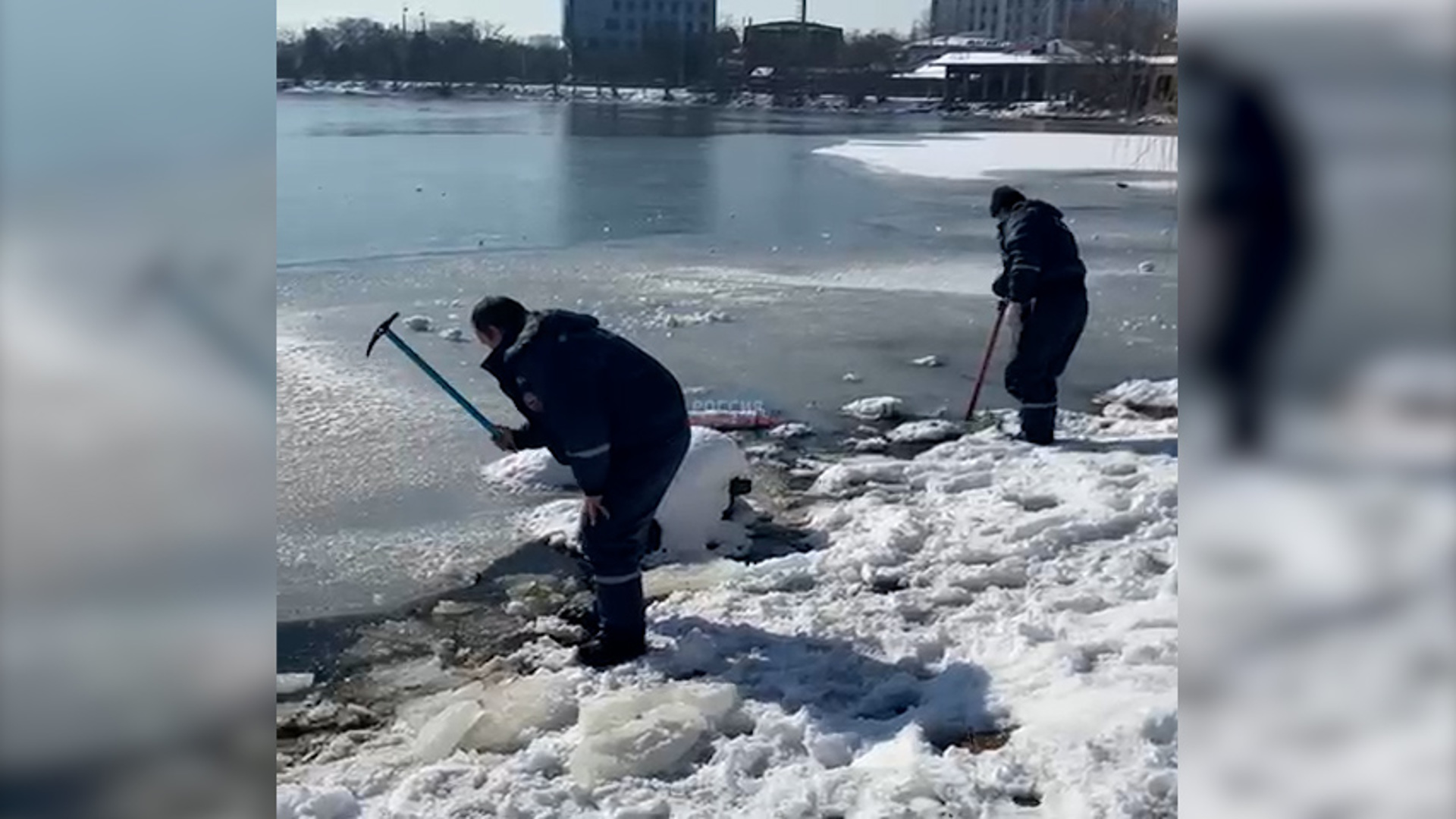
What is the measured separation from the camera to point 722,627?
4594 mm

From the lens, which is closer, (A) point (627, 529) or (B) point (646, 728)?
(B) point (646, 728)

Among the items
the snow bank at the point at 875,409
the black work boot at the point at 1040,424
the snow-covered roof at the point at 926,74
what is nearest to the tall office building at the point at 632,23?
the snow-covered roof at the point at 926,74

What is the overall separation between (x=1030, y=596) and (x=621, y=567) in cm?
142

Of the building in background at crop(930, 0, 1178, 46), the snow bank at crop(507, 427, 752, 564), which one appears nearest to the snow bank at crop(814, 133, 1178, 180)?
the building in background at crop(930, 0, 1178, 46)

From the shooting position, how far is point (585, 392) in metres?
4.07

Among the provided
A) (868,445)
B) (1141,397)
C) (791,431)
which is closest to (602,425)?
(868,445)

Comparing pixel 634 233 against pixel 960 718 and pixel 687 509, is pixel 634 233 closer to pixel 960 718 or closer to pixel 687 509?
pixel 687 509

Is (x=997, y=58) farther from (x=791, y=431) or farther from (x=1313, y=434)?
(x=1313, y=434)

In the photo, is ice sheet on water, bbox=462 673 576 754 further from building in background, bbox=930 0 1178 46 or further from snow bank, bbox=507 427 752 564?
building in background, bbox=930 0 1178 46

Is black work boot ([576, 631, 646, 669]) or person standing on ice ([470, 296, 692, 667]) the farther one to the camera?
black work boot ([576, 631, 646, 669])

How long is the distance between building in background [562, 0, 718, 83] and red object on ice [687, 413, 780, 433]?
696cm

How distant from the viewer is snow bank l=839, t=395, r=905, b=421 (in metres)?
7.48

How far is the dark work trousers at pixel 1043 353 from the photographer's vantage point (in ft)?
21.9

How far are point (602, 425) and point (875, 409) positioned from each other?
3.70m
